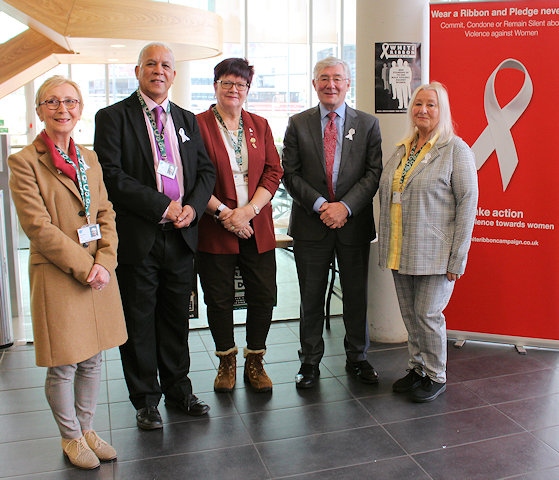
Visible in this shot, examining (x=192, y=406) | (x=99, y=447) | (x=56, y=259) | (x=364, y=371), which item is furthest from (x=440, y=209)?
(x=99, y=447)

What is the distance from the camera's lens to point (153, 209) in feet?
8.95

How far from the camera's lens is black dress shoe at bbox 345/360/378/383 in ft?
11.4

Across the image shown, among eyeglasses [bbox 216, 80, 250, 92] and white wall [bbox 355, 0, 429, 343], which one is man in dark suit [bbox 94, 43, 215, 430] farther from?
white wall [bbox 355, 0, 429, 343]

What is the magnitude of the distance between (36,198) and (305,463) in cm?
153

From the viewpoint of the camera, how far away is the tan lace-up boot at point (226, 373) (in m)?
3.37

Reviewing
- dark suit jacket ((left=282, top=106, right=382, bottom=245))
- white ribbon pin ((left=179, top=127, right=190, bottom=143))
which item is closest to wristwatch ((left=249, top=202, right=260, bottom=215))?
dark suit jacket ((left=282, top=106, right=382, bottom=245))

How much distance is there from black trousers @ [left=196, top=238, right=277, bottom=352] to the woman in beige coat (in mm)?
749

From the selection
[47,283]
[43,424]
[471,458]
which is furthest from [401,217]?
[43,424]

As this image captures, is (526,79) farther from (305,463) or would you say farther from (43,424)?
(43,424)

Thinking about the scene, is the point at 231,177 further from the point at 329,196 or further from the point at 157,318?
the point at 157,318

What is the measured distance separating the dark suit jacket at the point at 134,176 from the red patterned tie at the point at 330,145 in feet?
2.39

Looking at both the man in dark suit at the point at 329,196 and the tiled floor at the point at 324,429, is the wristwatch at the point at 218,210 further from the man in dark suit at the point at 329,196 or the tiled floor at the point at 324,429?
the tiled floor at the point at 324,429

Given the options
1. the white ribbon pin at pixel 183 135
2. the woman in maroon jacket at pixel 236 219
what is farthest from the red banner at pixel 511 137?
the white ribbon pin at pixel 183 135

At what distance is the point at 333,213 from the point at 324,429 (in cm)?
107
